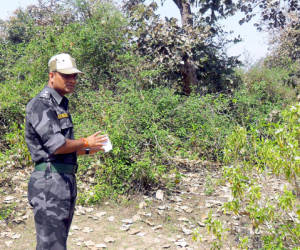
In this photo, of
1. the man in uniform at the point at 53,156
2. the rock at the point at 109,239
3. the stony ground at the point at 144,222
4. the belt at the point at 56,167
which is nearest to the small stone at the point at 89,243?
the stony ground at the point at 144,222

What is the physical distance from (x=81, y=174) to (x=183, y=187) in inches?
70.3

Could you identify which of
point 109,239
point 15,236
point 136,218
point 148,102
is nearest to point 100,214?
point 136,218

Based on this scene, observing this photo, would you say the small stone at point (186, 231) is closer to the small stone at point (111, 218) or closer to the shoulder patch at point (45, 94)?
the small stone at point (111, 218)

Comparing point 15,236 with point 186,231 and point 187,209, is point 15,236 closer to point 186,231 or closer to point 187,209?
point 186,231

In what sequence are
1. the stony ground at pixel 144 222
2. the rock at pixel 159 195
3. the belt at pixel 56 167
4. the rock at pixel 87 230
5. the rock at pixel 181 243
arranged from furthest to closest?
1. the rock at pixel 159 195
2. the rock at pixel 87 230
3. the stony ground at pixel 144 222
4. the rock at pixel 181 243
5. the belt at pixel 56 167

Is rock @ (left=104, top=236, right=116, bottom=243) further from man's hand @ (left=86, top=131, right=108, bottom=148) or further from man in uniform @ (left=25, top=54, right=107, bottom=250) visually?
man's hand @ (left=86, top=131, right=108, bottom=148)

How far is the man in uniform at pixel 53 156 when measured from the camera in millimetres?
2459

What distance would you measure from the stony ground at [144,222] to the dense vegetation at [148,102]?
0.96ft

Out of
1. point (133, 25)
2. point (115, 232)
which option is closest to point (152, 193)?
point (115, 232)

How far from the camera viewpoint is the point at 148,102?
647 centimetres

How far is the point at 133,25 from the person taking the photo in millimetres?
9633

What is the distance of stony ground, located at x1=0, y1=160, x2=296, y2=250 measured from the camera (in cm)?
413

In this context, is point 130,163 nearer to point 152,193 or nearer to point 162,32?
point 152,193

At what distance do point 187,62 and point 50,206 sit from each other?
7.75 meters
